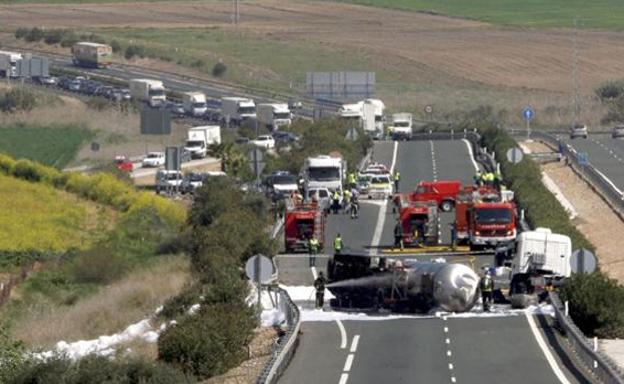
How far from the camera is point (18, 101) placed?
131m

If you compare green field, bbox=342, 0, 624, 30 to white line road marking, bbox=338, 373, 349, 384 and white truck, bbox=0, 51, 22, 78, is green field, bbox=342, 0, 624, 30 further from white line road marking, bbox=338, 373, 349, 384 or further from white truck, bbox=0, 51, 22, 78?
white line road marking, bbox=338, 373, 349, 384

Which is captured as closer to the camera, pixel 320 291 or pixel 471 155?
pixel 320 291

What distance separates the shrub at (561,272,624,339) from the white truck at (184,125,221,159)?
65254 mm

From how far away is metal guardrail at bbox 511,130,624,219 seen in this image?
72.4 metres

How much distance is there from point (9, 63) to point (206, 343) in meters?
112

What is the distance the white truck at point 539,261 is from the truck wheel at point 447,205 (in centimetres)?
2095

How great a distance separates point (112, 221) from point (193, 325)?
42036 mm

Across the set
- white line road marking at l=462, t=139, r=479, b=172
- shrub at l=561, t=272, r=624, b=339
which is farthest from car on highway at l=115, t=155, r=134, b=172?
shrub at l=561, t=272, r=624, b=339

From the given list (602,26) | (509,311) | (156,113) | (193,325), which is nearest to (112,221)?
(156,113)

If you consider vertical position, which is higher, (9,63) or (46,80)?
(9,63)

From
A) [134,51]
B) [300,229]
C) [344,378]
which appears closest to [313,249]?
[300,229]

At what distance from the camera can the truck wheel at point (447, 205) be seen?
69688 millimetres

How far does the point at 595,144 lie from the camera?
109750mm

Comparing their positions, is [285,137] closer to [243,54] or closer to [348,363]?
[243,54]
